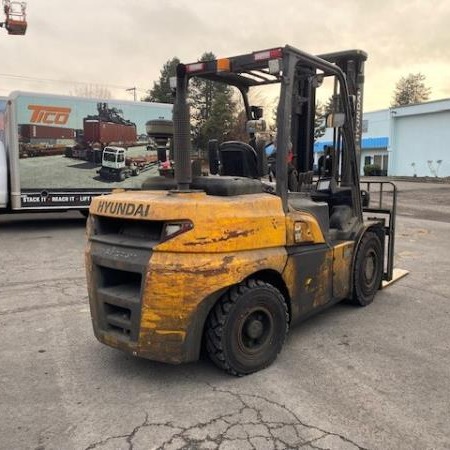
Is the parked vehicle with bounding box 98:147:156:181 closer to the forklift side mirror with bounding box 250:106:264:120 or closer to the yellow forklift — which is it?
the forklift side mirror with bounding box 250:106:264:120

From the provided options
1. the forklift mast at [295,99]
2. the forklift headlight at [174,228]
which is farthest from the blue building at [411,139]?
the forklift headlight at [174,228]

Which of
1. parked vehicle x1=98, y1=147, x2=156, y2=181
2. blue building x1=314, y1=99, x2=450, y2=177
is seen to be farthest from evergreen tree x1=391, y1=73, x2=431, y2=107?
parked vehicle x1=98, y1=147, x2=156, y2=181

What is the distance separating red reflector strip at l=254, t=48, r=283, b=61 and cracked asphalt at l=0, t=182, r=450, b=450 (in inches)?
103

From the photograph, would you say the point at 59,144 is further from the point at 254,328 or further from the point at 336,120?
the point at 254,328

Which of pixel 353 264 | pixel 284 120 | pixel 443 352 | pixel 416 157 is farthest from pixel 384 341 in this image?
pixel 416 157

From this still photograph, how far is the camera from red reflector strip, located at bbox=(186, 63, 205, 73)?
481 cm

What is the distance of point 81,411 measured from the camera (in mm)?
3473

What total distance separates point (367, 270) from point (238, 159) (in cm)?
223

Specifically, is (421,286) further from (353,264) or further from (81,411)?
(81,411)

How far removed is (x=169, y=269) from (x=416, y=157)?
46.4m

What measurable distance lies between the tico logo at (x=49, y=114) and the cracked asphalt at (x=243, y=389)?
24.2 ft

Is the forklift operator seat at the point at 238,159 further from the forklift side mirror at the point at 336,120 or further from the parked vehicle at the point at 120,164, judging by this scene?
the parked vehicle at the point at 120,164

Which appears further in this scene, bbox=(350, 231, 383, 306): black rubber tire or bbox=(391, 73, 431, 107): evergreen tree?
bbox=(391, 73, 431, 107): evergreen tree

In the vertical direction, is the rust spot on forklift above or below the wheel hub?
above
